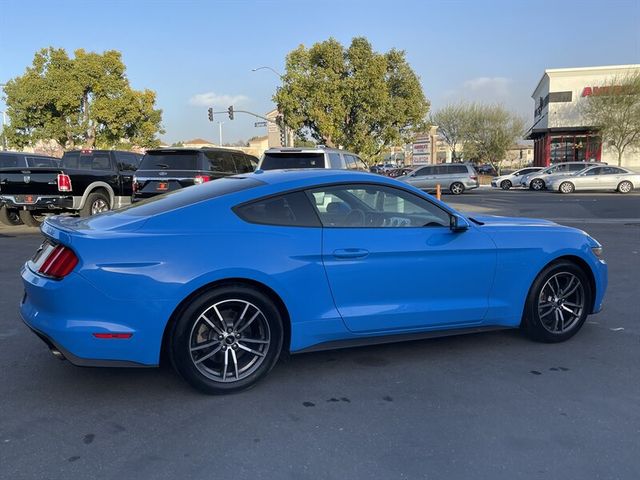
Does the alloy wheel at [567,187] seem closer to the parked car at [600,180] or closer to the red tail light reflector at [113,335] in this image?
the parked car at [600,180]

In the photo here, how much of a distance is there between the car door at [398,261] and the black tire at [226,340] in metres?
0.54

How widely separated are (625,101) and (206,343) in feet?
135

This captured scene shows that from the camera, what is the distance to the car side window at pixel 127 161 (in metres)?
13.6

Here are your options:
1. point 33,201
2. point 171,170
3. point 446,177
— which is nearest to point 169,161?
point 171,170

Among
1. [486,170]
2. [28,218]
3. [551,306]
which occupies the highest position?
[486,170]

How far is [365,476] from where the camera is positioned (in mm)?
2686

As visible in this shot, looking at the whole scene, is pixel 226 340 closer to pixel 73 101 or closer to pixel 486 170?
pixel 73 101

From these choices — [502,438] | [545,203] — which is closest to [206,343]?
[502,438]

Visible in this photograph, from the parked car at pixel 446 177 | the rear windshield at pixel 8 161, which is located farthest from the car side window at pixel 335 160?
the parked car at pixel 446 177

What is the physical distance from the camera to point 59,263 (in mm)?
3346

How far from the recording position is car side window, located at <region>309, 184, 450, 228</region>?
407cm

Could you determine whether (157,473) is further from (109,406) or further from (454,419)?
(454,419)

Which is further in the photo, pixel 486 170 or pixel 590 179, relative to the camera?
pixel 486 170

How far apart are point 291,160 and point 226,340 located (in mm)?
7849
